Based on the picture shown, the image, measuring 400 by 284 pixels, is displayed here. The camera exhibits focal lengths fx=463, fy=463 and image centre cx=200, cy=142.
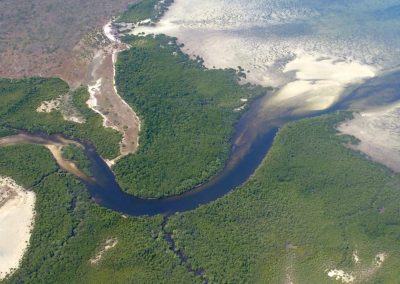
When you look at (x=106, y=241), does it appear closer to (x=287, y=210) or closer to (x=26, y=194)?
(x=26, y=194)

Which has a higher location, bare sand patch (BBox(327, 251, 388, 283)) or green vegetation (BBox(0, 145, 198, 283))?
green vegetation (BBox(0, 145, 198, 283))

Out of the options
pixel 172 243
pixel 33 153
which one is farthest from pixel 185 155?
pixel 33 153

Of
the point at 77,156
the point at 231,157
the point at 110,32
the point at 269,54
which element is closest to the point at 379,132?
the point at 231,157

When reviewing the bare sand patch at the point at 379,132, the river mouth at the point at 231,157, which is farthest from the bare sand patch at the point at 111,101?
the bare sand patch at the point at 379,132

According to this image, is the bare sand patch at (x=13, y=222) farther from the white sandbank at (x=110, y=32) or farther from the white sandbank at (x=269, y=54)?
the white sandbank at (x=269, y=54)

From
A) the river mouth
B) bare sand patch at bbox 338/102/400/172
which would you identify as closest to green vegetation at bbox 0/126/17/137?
the river mouth

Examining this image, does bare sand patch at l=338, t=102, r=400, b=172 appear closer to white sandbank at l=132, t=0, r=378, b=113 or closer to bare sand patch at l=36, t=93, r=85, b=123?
white sandbank at l=132, t=0, r=378, b=113

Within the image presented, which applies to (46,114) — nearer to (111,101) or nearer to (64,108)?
(64,108)
